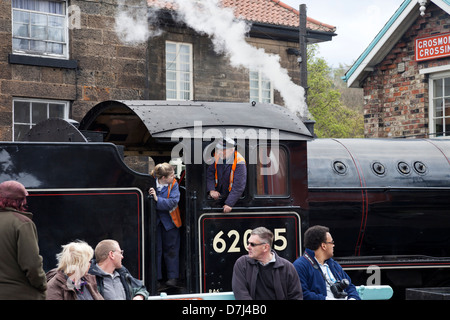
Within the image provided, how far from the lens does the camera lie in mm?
6059

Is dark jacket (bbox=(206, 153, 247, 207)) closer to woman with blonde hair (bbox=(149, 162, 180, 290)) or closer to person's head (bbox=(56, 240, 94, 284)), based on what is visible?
woman with blonde hair (bbox=(149, 162, 180, 290))

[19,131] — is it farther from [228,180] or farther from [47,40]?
[228,180]

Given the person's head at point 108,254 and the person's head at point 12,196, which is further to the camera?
the person's head at point 108,254

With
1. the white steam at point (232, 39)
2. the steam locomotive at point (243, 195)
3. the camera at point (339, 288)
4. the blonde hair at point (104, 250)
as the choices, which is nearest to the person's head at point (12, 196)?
the blonde hair at point (104, 250)

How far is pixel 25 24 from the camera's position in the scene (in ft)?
49.1

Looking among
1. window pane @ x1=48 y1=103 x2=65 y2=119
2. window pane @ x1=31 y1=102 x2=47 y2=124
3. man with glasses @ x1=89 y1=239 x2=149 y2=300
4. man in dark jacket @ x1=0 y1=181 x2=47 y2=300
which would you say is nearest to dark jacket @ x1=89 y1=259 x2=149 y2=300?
man with glasses @ x1=89 y1=239 x2=149 y2=300

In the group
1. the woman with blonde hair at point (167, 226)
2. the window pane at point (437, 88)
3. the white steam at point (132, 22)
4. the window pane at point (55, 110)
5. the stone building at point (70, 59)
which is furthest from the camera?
the white steam at point (132, 22)

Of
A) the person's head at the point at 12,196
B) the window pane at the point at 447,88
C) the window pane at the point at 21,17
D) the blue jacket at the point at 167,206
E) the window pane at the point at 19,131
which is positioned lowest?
the blue jacket at the point at 167,206

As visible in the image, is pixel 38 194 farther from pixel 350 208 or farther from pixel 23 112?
pixel 23 112

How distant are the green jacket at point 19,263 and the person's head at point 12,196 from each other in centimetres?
17

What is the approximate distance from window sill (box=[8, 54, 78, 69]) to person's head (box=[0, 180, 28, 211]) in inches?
399

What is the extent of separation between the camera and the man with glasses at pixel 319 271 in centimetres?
596

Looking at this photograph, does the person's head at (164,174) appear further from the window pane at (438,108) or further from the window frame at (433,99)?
the window pane at (438,108)
